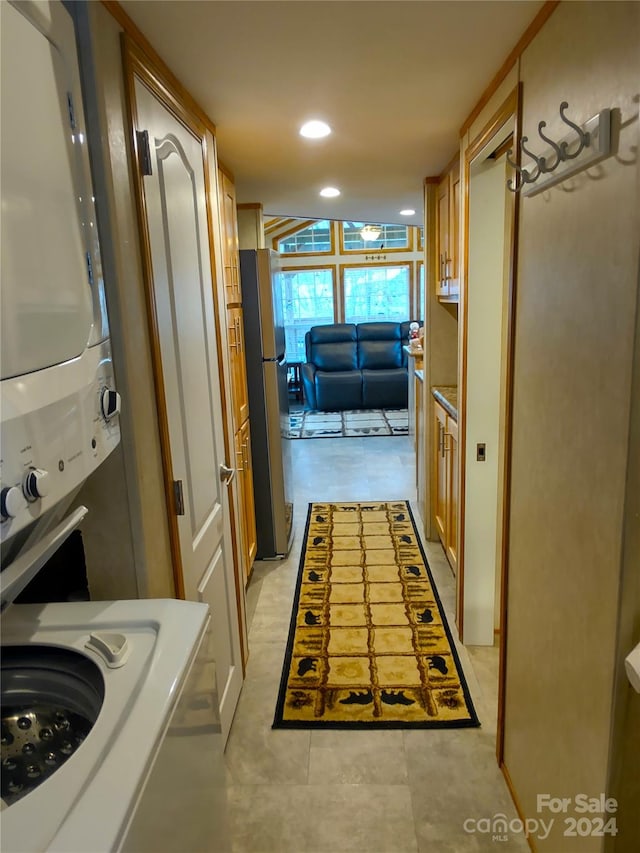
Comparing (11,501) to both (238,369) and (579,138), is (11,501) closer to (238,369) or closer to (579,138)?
(579,138)

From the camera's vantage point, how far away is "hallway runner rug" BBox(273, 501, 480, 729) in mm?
2244

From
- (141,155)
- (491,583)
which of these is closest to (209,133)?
(141,155)

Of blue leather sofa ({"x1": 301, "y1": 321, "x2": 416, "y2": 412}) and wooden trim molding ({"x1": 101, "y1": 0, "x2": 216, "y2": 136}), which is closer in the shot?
wooden trim molding ({"x1": 101, "y1": 0, "x2": 216, "y2": 136})

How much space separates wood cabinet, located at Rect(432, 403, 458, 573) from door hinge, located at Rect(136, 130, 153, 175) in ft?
6.14

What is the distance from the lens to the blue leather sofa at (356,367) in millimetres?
7879

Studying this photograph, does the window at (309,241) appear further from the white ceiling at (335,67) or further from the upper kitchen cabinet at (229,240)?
the white ceiling at (335,67)

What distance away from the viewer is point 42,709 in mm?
1090

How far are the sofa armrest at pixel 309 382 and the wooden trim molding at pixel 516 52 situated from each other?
5.98m

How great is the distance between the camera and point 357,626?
2.84 metres

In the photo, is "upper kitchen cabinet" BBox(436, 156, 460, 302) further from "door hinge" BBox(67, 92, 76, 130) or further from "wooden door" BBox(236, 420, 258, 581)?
"door hinge" BBox(67, 92, 76, 130)

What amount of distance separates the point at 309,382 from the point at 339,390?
0.48m

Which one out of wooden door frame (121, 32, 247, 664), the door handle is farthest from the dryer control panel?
the door handle

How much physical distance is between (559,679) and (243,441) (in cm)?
202

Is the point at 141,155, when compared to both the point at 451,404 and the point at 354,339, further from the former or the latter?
the point at 354,339
